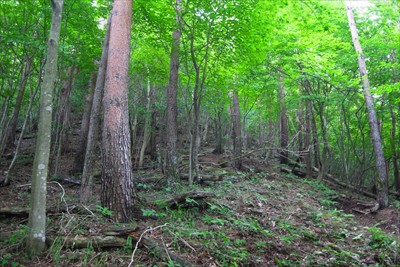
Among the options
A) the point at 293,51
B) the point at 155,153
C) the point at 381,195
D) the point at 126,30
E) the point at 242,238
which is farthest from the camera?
the point at 155,153

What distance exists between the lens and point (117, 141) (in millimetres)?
5359

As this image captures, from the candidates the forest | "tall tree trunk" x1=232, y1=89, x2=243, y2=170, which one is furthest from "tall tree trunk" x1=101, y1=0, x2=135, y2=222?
"tall tree trunk" x1=232, y1=89, x2=243, y2=170

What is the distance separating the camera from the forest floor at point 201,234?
4062 millimetres

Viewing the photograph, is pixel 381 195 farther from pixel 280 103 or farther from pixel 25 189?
pixel 25 189

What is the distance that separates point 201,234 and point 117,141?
2.40 m

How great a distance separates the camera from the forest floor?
4.06 m

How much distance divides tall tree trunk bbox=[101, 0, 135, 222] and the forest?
0.02m

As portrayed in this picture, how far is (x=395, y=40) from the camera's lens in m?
10.9

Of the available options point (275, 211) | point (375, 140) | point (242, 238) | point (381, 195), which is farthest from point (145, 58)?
point (381, 195)

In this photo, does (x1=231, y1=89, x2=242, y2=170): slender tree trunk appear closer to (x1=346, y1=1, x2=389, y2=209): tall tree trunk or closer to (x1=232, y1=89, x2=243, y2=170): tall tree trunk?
(x1=232, y1=89, x2=243, y2=170): tall tree trunk

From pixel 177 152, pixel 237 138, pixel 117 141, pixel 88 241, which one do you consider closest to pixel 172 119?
pixel 177 152

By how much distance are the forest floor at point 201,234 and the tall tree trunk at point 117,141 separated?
0.32 metres

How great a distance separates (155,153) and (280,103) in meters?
8.21

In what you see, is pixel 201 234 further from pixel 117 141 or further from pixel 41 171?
pixel 41 171
